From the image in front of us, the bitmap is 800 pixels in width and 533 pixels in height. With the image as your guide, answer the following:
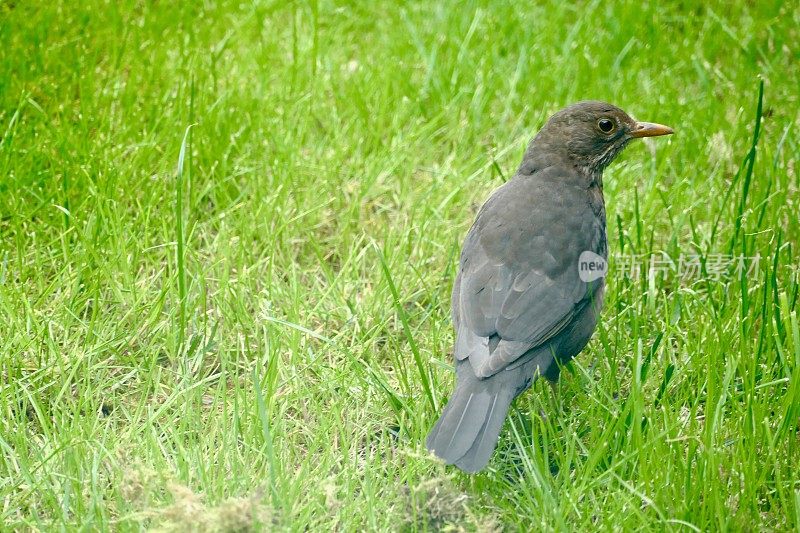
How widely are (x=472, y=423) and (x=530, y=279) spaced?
2.31ft

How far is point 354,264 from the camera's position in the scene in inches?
175

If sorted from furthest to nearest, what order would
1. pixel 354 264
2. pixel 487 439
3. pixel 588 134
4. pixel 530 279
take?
pixel 354 264 → pixel 588 134 → pixel 530 279 → pixel 487 439

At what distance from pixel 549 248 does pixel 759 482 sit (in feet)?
3.67

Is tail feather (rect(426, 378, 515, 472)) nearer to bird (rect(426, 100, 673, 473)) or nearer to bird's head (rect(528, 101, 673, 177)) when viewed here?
bird (rect(426, 100, 673, 473))

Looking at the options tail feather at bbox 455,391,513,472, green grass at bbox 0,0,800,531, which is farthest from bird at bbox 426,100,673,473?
green grass at bbox 0,0,800,531

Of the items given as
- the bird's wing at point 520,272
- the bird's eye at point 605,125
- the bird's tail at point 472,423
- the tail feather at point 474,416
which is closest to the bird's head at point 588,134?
the bird's eye at point 605,125

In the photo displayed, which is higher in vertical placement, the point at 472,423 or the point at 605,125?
the point at 605,125

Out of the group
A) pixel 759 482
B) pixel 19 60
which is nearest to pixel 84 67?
pixel 19 60

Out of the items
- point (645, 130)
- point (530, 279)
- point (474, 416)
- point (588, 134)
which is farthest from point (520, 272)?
point (645, 130)

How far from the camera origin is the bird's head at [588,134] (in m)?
4.29

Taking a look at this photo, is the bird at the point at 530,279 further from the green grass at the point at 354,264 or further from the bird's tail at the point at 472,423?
the green grass at the point at 354,264

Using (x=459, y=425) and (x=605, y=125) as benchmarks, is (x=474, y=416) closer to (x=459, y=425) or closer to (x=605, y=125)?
(x=459, y=425)

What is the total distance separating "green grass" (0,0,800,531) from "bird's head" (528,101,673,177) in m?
0.35

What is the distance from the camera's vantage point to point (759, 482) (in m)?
3.15
